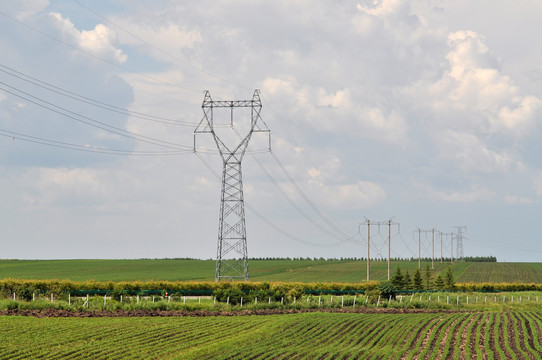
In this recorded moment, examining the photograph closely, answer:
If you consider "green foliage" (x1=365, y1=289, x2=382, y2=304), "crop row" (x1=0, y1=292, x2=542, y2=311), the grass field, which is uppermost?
"green foliage" (x1=365, y1=289, x2=382, y2=304)

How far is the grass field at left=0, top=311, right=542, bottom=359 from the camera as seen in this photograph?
3825 cm

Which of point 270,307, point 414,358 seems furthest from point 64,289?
point 414,358

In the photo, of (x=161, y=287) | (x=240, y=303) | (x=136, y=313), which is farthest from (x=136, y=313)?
(x=161, y=287)

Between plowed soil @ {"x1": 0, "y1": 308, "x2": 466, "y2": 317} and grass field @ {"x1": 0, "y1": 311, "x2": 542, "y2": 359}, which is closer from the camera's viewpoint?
grass field @ {"x1": 0, "y1": 311, "x2": 542, "y2": 359}

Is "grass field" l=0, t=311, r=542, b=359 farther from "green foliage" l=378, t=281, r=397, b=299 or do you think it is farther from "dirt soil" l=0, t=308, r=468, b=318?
"green foliage" l=378, t=281, r=397, b=299

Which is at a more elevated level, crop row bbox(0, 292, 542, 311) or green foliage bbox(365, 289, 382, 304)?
green foliage bbox(365, 289, 382, 304)

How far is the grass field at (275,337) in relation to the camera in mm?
38250

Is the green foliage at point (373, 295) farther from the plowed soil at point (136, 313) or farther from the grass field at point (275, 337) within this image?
the grass field at point (275, 337)

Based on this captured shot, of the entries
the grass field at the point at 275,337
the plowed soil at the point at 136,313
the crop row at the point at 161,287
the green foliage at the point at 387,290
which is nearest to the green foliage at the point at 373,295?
the green foliage at the point at 387,290

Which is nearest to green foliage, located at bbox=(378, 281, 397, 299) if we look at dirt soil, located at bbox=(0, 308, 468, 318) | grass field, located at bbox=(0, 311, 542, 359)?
dirt soil, located at bbox=(0, 308, 468, 318)

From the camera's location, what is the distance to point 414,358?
3766 cm

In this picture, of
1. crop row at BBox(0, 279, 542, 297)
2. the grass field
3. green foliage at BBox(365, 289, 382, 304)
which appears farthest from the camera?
green foliage at BBox(365, 289, 382, 304)

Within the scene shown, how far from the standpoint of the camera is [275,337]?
45.4m

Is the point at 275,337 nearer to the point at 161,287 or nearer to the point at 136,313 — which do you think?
the point at 136,313
